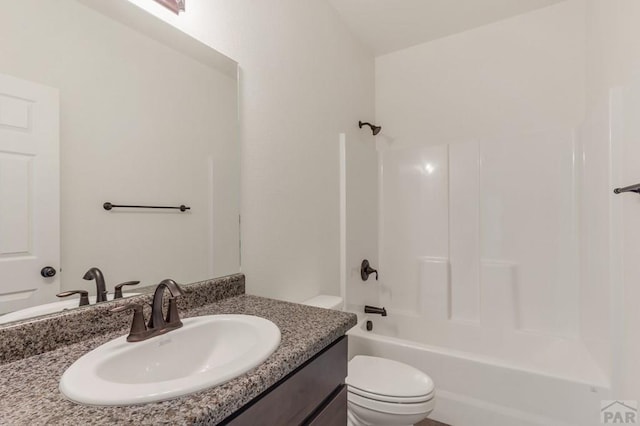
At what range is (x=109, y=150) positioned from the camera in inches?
34.3

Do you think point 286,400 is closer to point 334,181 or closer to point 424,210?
point 334,181

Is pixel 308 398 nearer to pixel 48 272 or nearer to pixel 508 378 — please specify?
pixel 48 272

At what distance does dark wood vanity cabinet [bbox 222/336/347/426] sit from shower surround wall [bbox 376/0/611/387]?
1.40 metres

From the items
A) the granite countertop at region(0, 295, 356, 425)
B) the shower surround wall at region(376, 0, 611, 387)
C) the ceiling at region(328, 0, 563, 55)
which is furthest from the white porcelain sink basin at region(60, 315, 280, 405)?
the ceiling at region(328, 0, 563, 55)

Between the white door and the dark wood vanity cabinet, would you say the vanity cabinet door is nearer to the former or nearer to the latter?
the dark wood vanity cabinet

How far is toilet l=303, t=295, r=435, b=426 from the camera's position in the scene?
1323mm

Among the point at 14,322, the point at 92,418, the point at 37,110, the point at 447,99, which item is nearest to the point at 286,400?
the point at 92,418

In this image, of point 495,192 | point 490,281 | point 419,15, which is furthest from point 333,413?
point 419,15

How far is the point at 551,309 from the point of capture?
2.02m

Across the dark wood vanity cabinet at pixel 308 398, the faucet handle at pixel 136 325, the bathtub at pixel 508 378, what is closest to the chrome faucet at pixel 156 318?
the faucet handle at pixel 136 325

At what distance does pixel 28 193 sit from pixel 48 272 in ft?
0.66

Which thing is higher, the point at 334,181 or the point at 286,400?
the point at 334,181

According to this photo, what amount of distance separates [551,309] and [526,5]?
2.04 metres

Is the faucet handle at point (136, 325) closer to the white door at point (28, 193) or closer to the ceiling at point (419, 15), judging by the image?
the white door at point (28, 193)
